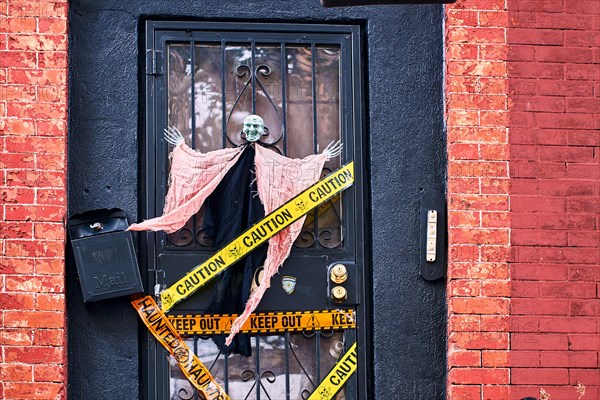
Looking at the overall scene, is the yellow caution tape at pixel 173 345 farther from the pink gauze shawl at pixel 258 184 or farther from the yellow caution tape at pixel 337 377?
the yellow caution tape at pixel 337 377

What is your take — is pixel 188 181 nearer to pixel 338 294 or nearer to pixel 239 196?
pixel 239 196

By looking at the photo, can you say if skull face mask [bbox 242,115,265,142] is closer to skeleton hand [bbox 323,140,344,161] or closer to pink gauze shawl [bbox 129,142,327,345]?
pink gauze shawl [bbox 129,142,327,345]

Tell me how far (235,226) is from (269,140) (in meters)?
0.56

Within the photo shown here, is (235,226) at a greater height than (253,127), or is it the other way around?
(253,127)

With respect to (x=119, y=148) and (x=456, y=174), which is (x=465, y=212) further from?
(x=119, y=148)

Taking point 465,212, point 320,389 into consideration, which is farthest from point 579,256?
point 320,389

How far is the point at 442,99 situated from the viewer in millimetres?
6227

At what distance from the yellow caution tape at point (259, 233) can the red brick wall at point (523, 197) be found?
0.66 meters

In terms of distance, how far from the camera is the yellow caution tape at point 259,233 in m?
5.89

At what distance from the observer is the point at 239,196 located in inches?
238

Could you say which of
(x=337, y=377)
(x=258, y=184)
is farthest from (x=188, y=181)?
(x=337, y=377)

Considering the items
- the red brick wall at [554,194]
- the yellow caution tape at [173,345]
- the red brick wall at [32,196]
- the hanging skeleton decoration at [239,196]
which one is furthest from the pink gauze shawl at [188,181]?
the red brick wall at [554,194]

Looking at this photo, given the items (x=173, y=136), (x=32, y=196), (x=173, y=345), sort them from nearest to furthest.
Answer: (x=32, y=196)
(x=173, y=345)
(x=173, y=136)

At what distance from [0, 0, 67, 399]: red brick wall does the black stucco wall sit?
168 millimetres
